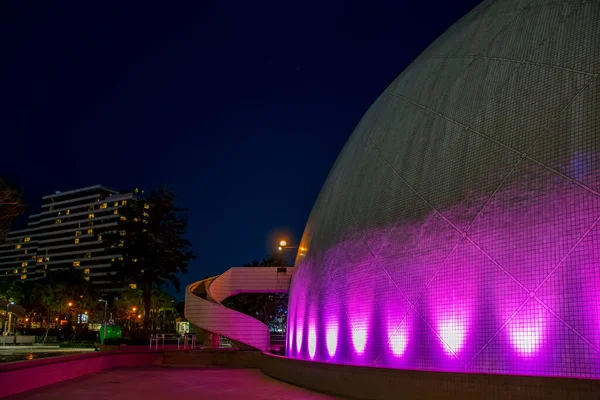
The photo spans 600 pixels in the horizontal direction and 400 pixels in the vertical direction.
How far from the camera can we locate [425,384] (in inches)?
556

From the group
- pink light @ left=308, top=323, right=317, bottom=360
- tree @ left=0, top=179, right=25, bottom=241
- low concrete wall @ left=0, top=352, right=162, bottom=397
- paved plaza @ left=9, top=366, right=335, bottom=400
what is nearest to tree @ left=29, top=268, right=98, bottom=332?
low concrete wall @ left=0, top=352, right=162, bottom=397

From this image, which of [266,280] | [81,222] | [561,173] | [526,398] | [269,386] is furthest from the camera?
[81,222]

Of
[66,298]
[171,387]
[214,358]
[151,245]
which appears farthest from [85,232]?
[171,387]

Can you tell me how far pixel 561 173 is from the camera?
12664 mm

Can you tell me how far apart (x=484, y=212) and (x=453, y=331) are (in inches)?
122

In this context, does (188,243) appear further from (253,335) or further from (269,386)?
(269,386)

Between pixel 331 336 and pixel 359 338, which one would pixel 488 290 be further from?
pixel 331 336

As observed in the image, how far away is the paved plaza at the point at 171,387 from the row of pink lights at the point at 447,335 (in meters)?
2.01

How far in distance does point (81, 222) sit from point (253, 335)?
17317 cm

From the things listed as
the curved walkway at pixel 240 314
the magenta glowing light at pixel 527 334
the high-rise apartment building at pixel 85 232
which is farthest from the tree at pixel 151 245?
the high-rise apartment building at pixel 85 232

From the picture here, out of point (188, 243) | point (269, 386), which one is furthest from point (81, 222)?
point (269, 386)

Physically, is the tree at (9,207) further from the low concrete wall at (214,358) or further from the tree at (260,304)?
the tree at (260,304)

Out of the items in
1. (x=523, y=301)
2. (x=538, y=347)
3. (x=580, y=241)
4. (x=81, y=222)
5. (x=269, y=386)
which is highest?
(x=81, y=222)

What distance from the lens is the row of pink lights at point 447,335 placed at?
12.4 metres
